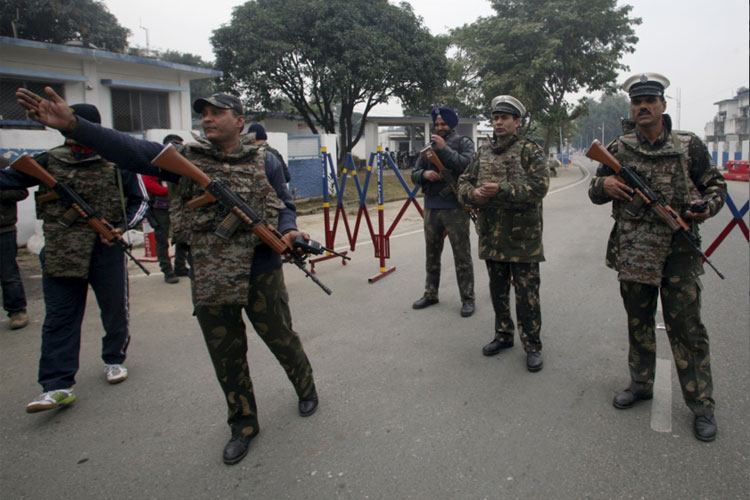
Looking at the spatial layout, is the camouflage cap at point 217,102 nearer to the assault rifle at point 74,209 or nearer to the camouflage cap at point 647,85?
the assault rifle at point 74,209

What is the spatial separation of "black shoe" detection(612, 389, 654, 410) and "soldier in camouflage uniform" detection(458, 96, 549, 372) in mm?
600

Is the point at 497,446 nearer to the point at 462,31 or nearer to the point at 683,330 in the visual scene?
the point at 683,330

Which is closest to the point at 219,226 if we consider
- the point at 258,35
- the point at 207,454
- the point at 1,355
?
the point at 207,454

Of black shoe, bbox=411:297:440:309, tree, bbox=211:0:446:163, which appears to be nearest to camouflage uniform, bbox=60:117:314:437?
black shoe, bbox=411:297:440:309

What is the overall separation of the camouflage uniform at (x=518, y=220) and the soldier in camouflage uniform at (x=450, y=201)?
97cm

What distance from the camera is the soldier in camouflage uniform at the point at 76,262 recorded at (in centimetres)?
315

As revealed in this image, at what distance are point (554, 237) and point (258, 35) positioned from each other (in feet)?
50.8

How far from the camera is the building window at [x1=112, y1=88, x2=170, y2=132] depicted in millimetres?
14016

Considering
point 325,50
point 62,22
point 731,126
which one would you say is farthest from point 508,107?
point 731,126

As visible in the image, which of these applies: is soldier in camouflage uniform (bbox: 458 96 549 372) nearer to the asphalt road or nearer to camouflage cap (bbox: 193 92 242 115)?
the asphalt road

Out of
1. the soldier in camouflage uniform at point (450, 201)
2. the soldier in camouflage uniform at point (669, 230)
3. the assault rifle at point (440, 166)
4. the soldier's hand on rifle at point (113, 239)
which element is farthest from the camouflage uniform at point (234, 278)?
the soldier in camouflage uniform at point (450, 201)

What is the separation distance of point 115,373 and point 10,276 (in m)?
1.95

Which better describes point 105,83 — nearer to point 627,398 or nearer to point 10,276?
point 10,276

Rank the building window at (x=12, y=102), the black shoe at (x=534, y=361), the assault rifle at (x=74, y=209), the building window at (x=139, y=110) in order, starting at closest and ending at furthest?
1. the assault rifle at (x=74, y=209)
2. the black shoe at (x=534, y=361)
3. the building window at (x=12, y=102)
4. the building window at (x=139, y=110)
